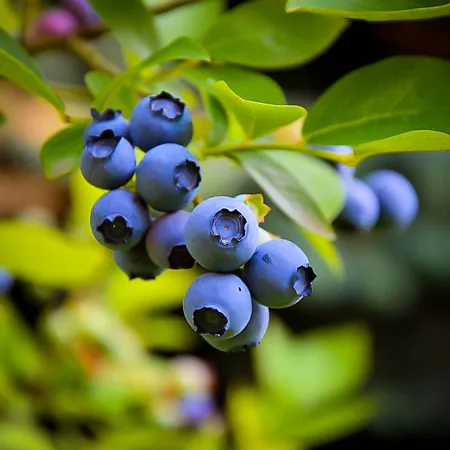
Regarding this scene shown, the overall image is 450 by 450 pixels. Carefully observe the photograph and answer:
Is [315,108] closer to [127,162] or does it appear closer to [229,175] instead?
[127,162]

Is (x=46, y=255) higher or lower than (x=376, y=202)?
lower

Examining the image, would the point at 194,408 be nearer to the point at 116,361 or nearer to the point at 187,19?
the point at 116,361

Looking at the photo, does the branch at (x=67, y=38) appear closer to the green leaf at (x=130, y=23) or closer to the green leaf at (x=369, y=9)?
the green leaf at (x=130, y=23)

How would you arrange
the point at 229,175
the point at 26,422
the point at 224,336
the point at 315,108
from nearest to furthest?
the point at 224,336, the point at 315,108, the point at 26,422, the point at 229,175

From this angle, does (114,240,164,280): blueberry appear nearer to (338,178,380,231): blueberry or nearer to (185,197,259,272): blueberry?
(185,197,259,272): blueberry

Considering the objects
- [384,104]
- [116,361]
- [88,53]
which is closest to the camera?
[384,104]

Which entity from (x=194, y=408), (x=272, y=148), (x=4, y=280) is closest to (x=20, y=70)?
(x=272, y=148)

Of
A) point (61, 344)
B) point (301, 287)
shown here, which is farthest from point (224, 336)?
point (61, 344)
